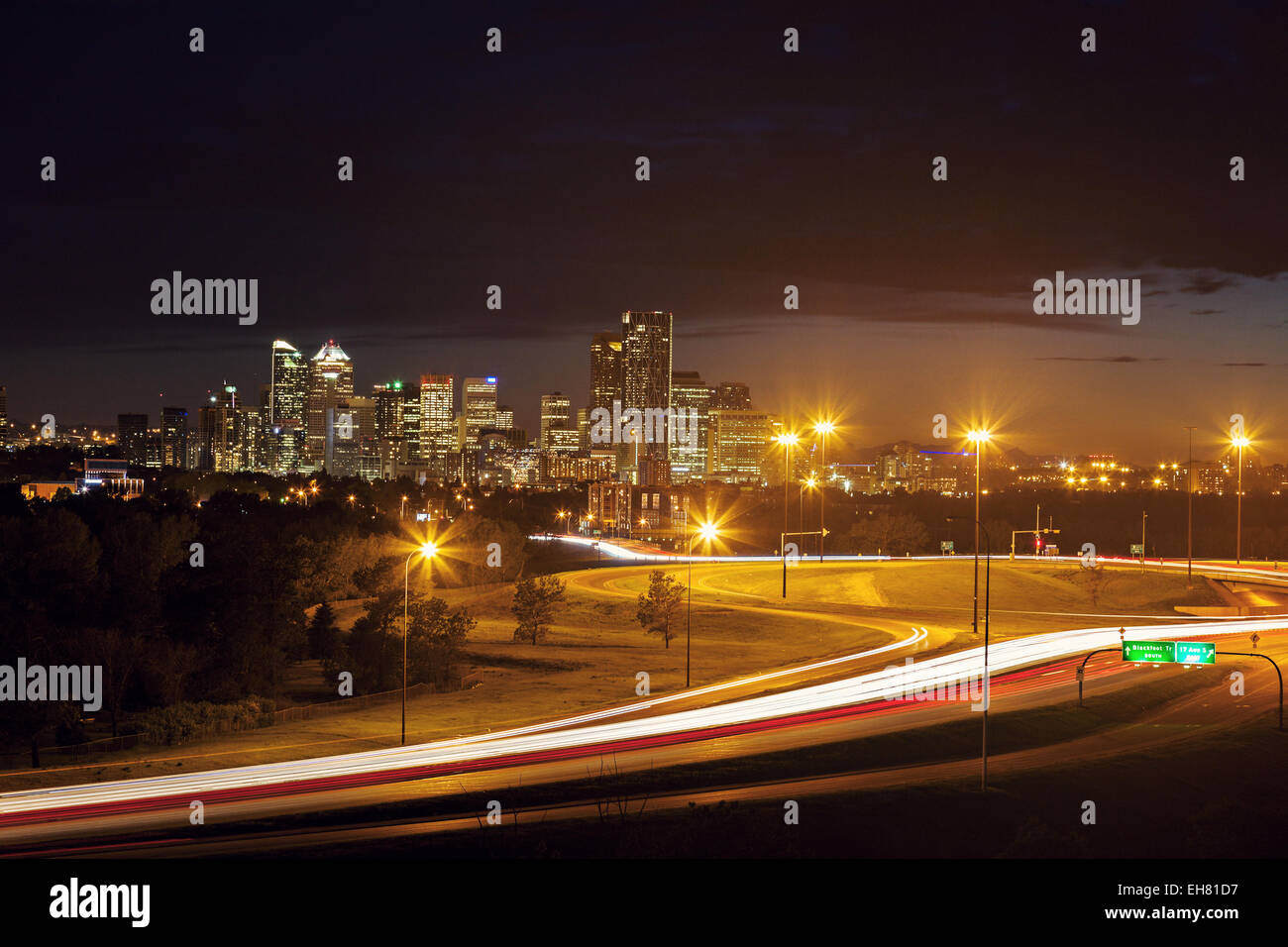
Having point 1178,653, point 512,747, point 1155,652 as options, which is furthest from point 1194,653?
point 512,747

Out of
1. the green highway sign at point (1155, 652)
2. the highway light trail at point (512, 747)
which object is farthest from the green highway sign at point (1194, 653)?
the highway light trail at point (512, 747)

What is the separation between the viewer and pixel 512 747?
33062 mm

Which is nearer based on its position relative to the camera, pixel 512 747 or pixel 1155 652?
pixel 512 747

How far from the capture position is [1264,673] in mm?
46562

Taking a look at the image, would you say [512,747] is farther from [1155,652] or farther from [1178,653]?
[1178,653]

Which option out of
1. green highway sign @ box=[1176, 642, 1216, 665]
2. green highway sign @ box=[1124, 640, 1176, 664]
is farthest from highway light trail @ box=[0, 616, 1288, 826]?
green highway sign @ box=[1176, 642, 1216, 665]

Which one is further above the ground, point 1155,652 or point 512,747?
point 1155,652

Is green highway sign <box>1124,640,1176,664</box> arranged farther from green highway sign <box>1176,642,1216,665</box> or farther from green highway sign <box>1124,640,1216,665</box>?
green highway sign <box>1176,642,1216,665</box>

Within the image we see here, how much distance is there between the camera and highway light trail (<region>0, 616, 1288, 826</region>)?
87.7 feet

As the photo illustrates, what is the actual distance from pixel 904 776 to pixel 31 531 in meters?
40.7

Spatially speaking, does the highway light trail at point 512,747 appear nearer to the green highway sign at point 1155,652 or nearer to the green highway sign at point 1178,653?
the green highway sign at point 1155,652

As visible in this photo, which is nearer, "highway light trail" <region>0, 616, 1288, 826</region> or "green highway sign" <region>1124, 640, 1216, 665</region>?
"highway light trail" <region>0, 616, 1288, 826</region>

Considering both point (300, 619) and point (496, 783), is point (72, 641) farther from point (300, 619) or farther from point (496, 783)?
point (496, 783)
